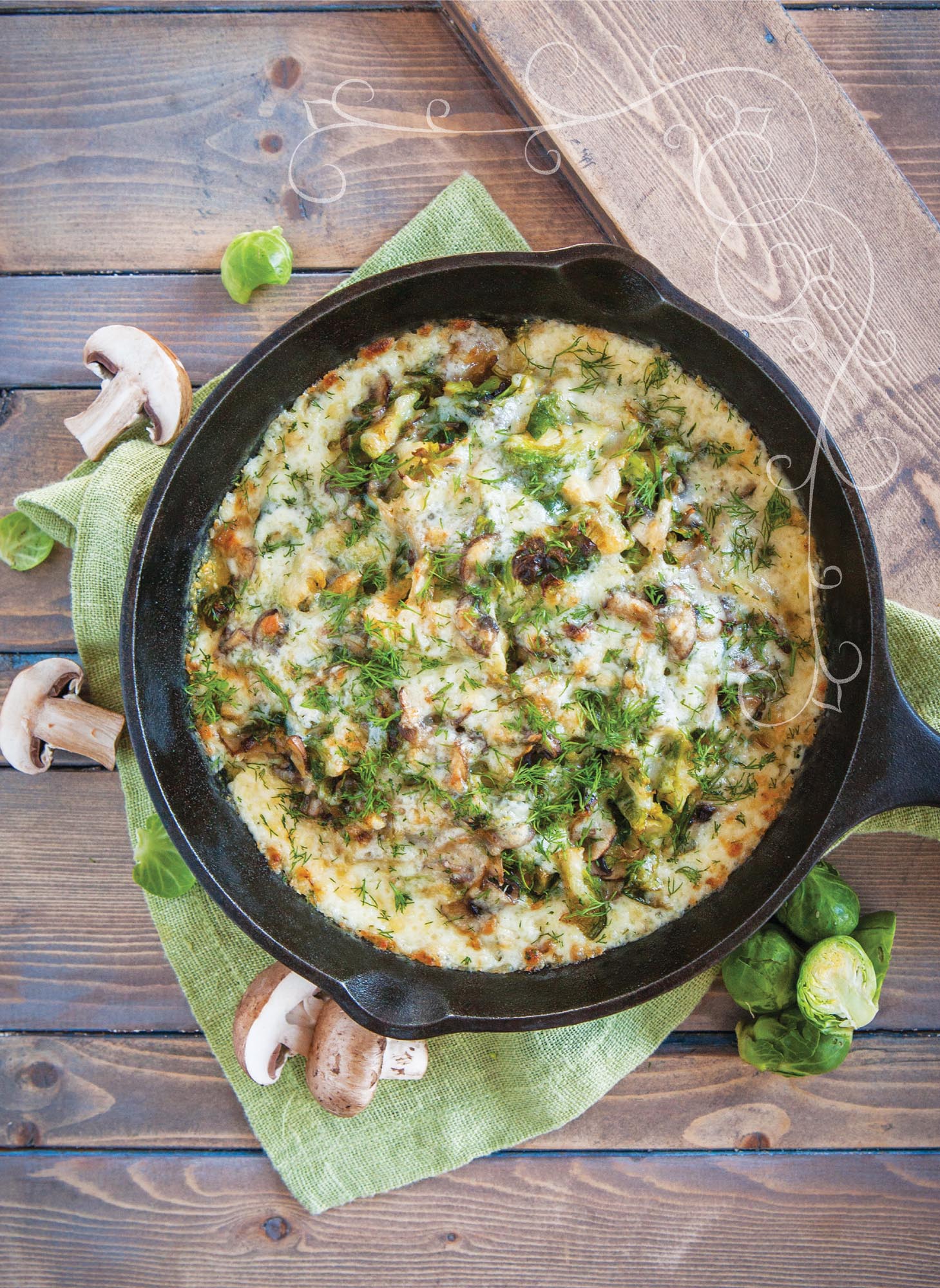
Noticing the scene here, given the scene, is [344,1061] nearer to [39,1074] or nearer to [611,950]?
[611,950]

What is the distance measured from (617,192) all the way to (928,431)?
1175mm

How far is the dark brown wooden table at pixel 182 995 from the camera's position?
2.99m

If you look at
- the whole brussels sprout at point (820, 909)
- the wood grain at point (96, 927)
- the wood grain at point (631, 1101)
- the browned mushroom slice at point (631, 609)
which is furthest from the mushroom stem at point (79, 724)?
the whole brussels sprout at point (820, 909)

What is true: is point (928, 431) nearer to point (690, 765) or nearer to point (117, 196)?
point (690, 765)

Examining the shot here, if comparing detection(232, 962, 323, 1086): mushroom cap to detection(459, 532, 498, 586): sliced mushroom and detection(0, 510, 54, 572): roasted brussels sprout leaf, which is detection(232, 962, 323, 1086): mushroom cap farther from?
detection(0, 510, 54, 572): roasted brussels sprout leaf

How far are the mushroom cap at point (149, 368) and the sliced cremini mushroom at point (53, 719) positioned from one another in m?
0.80

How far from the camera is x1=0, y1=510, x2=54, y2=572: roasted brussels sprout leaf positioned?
298cm

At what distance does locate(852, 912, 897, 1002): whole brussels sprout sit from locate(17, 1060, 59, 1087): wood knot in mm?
2632

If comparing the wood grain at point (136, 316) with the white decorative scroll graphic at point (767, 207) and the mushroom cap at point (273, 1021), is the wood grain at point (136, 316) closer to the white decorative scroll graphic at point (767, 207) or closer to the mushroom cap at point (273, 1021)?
the white decorative scroll graphic at point (767, 207)

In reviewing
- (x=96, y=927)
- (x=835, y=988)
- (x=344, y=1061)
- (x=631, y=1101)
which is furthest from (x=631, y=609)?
(x=96, y=927)

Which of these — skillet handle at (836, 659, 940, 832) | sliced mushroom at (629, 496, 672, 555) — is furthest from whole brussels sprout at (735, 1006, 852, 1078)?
sliced mushroom at (629, 496, 672, 555)

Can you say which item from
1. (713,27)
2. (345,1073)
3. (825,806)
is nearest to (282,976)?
(345,1073)

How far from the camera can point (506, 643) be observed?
Result: 235cm

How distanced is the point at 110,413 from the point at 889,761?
238 centimetres
